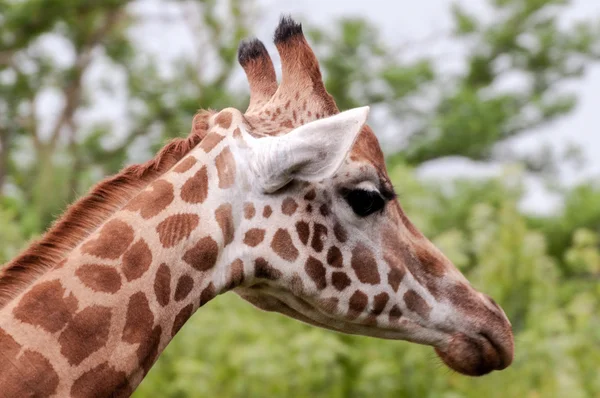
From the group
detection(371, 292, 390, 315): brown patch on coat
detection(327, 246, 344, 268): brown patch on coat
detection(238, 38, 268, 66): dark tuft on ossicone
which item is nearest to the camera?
detection(327, 246, 344, 268): brown patch on coat

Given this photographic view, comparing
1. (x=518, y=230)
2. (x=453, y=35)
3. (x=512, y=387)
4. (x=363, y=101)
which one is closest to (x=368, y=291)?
(x=512, y=387)

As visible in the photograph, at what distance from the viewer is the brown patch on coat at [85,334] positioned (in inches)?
127

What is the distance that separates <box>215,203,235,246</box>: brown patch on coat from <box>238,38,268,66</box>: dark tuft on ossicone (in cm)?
104

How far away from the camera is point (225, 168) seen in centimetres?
362

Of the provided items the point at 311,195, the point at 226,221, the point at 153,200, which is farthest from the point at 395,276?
the point at 153,200

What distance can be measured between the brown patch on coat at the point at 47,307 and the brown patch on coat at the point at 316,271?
883 millimetres

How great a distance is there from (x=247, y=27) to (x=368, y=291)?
20846 mm

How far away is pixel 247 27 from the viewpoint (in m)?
24.1

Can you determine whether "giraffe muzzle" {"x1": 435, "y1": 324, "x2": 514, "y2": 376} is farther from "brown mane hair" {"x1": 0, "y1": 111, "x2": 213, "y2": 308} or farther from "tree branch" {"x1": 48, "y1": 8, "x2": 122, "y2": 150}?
"tree branch" {"x1": 48, "y1": 8, "x2": 122, "y2": 150}

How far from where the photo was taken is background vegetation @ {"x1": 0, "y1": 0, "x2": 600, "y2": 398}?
368 inches

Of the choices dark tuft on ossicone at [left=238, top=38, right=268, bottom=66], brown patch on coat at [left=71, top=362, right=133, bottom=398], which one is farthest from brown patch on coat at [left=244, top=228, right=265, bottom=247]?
dark tuft on ossicone at [left=238, top=38, right=268, bottom=66]

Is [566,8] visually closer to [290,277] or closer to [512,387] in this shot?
[512,387]

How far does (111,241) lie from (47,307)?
0.32 metres

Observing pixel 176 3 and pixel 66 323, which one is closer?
pixel 66 323
